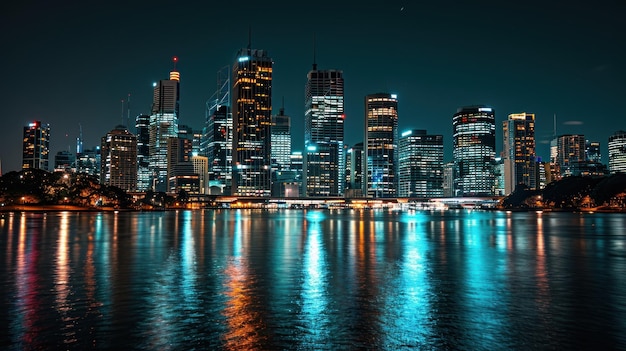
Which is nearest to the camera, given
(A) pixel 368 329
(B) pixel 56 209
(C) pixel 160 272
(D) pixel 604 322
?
(A) pixel 368 329

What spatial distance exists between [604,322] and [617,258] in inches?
1192

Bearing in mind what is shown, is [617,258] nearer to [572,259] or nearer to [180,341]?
[572,259]

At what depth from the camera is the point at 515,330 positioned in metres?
19.5

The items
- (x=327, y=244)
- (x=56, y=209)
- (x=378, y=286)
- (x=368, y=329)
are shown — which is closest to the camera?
(x=368, y=329)

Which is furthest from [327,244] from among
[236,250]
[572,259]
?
[572,259]

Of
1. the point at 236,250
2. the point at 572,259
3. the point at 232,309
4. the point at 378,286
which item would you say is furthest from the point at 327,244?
the point at 232,309

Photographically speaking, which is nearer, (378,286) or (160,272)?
(378,286)

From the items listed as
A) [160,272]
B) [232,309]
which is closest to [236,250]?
[160,272]

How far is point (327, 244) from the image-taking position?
5928cm

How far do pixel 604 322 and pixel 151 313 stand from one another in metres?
19.6

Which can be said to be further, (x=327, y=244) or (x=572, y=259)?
(x=327, y=244)

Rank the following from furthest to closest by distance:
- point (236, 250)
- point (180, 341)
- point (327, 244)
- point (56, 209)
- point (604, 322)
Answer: point (56, 209) → point (327, 244) → point (236, 250) → point (604, 322) → point (180, 341)

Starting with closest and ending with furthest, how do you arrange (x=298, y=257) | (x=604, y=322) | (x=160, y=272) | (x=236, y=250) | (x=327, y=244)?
(x=604, y=322), (x=160, y=272), (x=298, y=257), (x=236, y=250), (x=327, y=244)

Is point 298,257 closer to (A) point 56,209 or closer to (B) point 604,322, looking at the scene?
(B) point 604,322
